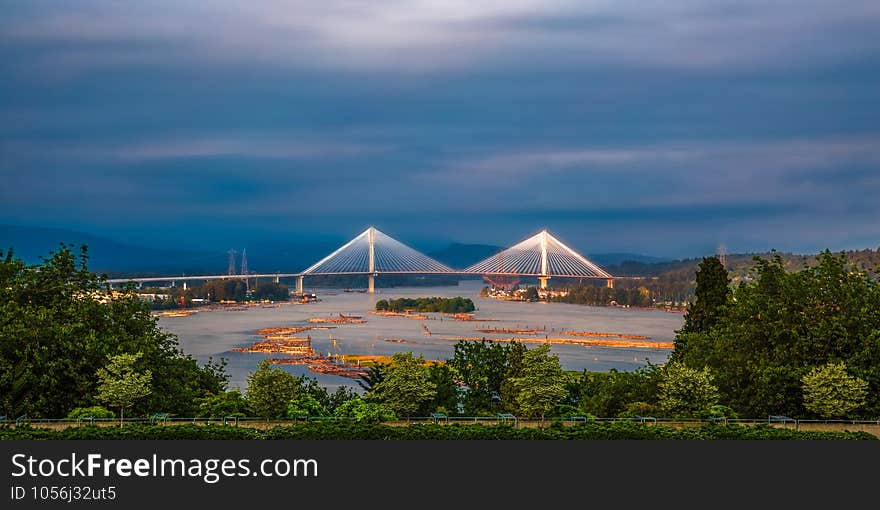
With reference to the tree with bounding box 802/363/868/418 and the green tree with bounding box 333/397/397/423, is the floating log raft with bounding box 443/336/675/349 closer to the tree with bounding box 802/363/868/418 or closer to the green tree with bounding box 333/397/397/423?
the tree with bounding box 802/363/868/418

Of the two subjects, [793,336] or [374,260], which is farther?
[374,260]

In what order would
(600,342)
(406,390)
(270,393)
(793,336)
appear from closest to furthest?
(270,393) < (406,390) < (793,336) < (600,342)

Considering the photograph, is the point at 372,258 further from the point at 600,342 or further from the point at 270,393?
the point at 270,393

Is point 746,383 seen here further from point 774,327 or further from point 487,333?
point 487,333

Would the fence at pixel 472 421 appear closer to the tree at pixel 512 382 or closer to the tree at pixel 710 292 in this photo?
the tree at pixel 512 382

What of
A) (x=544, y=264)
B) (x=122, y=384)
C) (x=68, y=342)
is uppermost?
(x=544, y=264)

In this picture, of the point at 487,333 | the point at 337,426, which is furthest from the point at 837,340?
the point at 487,333

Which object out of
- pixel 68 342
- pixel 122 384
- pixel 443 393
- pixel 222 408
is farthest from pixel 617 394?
pixel 68 342
